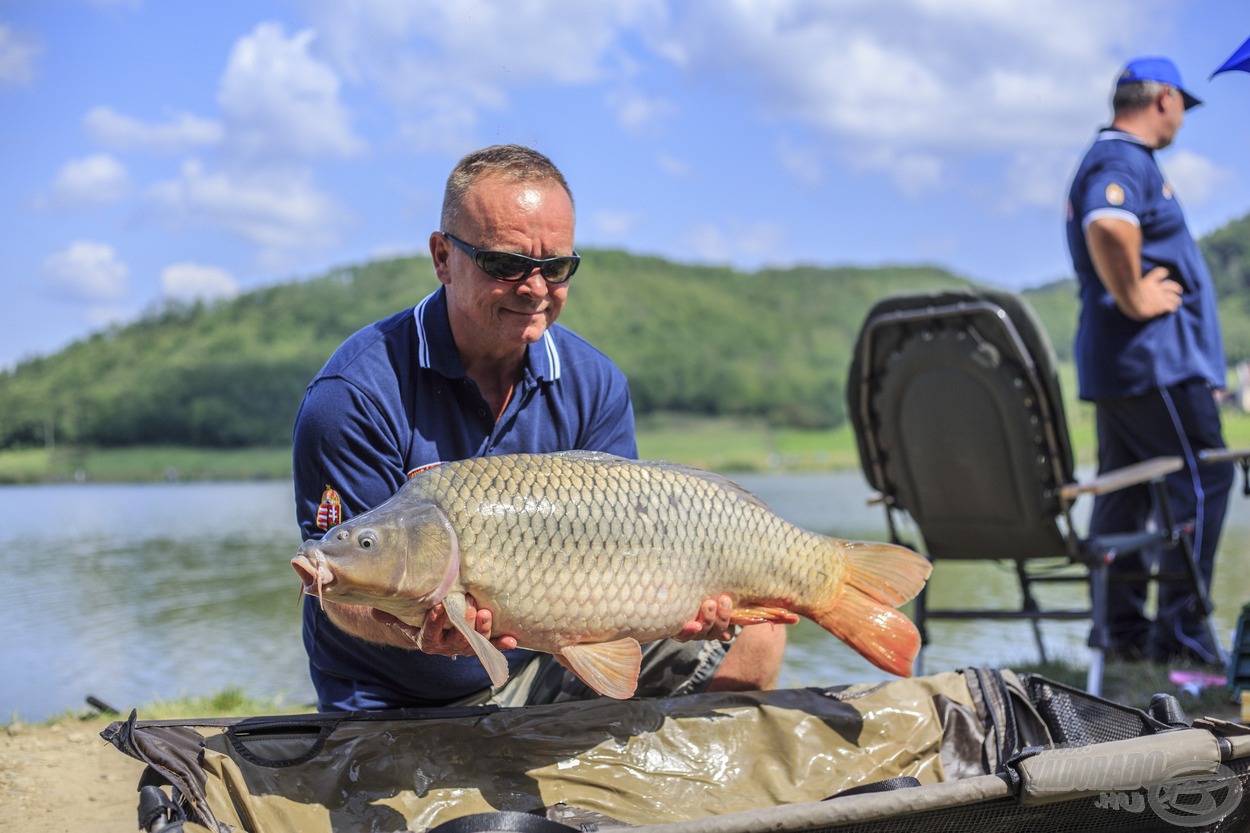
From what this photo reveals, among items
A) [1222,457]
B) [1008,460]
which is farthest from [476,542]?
[1222,457]

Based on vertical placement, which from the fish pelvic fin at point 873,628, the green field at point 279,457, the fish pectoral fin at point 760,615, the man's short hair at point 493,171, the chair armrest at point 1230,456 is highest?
the man's short hair at point 493,171

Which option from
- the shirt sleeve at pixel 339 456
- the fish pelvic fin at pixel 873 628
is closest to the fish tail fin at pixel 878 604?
the fish pelvic fin at pixel 873 628

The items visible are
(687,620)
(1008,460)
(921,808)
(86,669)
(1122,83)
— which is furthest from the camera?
(86,669)

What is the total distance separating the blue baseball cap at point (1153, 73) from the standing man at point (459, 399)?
2471 millimetres

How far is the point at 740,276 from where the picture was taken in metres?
98.4

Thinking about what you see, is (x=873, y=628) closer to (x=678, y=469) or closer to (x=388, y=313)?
(x=678, y=469)

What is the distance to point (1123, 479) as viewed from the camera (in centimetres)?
316

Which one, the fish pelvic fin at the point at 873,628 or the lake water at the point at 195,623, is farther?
the lake water at the point at 195,623

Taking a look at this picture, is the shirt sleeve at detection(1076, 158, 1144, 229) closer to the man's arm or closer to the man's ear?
the man's arm

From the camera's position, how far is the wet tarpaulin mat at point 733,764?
1.59 metres

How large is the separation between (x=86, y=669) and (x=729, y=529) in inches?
187

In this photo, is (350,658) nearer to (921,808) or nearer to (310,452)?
(310,452)

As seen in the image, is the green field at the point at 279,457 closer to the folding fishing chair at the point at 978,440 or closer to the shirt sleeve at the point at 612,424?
the folding fishing chair at the point at 978,440

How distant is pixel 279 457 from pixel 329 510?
2092 inches
